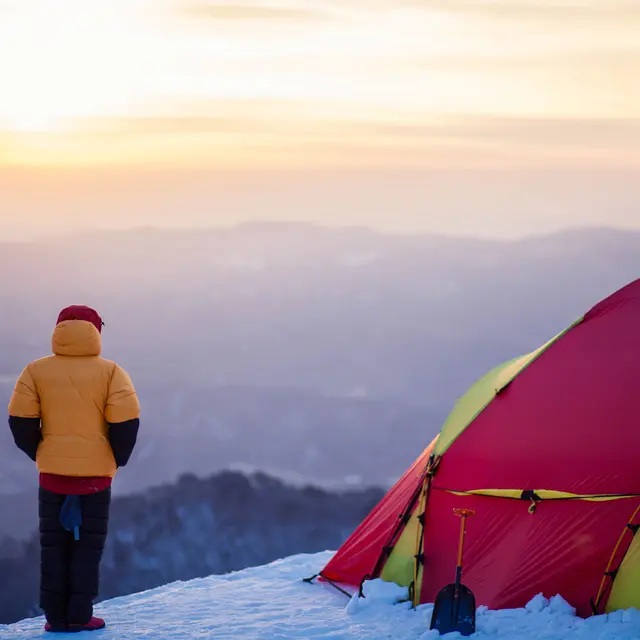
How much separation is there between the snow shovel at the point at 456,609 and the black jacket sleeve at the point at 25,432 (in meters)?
2.95

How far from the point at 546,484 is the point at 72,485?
3.36 metres

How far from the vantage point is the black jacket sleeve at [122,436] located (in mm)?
7359

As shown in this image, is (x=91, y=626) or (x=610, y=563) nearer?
(x=610, y=563)

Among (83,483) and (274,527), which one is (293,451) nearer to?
(274,527)

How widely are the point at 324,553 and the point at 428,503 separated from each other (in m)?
2.59

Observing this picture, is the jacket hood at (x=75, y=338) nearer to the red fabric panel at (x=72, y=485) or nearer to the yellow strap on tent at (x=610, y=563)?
the red fabric panel at (x=72, y=485)

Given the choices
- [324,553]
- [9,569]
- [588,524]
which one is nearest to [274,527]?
[9,569]

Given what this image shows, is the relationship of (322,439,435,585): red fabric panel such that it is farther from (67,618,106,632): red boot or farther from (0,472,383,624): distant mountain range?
(0,472,383,624): distant mountain range

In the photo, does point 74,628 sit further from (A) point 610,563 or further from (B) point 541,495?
(A) point 610,563

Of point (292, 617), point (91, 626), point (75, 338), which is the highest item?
point (75, 338)

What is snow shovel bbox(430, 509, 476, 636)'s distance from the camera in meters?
7.31

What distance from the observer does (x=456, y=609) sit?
7.33 m

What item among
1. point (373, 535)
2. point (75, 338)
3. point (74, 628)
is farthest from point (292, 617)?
point (75, 338)

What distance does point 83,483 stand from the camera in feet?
24.3
